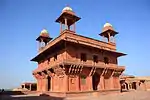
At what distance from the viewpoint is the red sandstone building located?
1972 cm

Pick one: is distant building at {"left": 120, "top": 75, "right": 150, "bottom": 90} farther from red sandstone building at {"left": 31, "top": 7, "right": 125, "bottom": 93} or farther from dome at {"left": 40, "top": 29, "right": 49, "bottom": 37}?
dome at {"left": 40, "top": 29, "right": 49, "bottom": 37}

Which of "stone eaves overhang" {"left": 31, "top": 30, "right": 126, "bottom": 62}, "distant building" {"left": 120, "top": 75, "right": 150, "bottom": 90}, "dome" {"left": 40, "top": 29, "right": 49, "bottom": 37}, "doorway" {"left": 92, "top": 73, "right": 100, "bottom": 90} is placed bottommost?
"distant building" {"left": 120, "top": 75, "right": 150, "bottom": 90}

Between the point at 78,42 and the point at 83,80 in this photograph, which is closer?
the point at 83,80

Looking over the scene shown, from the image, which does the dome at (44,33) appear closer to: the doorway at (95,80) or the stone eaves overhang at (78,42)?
the stone eaves overhang at (78,42)

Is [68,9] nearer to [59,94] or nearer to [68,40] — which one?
[68,40]

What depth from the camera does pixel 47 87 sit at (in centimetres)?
2483

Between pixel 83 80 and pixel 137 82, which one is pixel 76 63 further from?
pixel 137 82

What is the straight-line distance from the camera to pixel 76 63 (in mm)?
19984

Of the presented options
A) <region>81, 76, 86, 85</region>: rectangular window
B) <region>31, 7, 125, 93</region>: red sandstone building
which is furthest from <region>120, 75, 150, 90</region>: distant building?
<region>81, 76, 86, 85</region>: rectangular window

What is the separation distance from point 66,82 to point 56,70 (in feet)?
7.13

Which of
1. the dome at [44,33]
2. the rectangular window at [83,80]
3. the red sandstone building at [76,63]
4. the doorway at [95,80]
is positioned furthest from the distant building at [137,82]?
the dome at [44,33]

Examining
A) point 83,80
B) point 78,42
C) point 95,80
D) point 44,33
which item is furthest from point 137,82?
point 44,33

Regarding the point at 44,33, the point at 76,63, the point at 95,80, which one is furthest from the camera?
the point at 44,33

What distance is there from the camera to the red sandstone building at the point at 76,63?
19.7 m
